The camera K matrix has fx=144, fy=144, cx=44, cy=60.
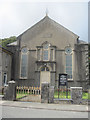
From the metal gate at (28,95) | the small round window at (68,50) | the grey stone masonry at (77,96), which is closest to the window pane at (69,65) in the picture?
the small round window at (68,50)

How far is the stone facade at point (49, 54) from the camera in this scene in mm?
20914

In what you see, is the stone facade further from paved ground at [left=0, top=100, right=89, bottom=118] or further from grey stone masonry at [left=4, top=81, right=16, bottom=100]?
paved ground at [left=0, top=100, right=89, bottom=118]

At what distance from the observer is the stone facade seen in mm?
20914

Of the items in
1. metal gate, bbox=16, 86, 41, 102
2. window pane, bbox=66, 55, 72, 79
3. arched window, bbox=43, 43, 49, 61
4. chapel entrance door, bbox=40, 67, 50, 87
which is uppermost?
arched window, bbox=43, 43, 49, 61

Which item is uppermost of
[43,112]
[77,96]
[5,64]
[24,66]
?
[5,64]

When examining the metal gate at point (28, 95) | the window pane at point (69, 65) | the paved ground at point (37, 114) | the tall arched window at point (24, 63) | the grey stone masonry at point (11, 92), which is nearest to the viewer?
the paved ground at point (37, 114)

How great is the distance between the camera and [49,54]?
70.6ft

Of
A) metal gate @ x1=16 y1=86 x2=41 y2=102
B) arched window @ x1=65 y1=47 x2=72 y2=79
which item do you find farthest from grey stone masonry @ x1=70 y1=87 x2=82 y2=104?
arched window @ x1=65 y1=47 x2=72 y2=79

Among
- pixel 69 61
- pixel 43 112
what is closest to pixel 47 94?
pixel 43 112

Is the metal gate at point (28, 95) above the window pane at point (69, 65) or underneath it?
underneath

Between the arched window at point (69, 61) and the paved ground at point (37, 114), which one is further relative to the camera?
the arched window at point (69, 61)

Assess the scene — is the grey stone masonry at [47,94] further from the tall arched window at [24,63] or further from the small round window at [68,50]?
the small round window at [68,50]

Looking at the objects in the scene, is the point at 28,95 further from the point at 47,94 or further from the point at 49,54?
the point at 49,54

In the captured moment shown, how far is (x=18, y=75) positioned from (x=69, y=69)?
766 centimetres
